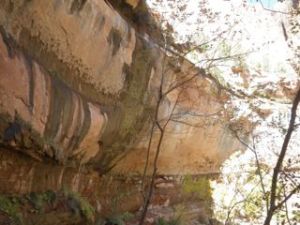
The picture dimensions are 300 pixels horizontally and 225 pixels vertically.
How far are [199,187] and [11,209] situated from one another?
8673 mm

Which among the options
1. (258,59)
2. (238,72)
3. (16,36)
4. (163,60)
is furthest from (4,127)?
(258,59)

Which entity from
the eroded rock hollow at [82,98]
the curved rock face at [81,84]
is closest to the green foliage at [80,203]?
the eroded rock hollow at [82,98]

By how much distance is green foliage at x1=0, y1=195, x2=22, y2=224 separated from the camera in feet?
19.1

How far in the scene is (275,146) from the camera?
42.0ft

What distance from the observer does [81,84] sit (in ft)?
23.0

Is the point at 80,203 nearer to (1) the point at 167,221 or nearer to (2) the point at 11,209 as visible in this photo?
(2) the point at 11,209

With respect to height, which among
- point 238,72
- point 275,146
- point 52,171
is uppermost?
point 238,72

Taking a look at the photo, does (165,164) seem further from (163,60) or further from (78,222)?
(78,222)

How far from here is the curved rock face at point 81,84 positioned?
17.5ft

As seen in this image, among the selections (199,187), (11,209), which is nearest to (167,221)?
(199,187)

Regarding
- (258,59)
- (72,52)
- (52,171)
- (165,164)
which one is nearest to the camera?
(72,52)

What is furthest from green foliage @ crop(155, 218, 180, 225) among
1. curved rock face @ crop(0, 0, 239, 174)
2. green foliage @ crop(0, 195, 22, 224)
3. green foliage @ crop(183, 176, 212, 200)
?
green foliage @ crop(0, 195, 22, 224)

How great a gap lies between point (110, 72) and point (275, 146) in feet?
23.3

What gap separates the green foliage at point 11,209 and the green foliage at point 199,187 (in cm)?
756
